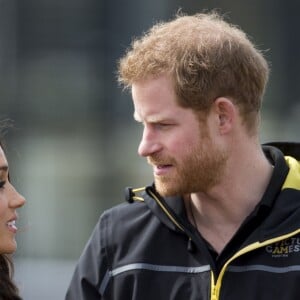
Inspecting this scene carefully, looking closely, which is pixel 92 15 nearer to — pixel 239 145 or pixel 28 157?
pixel 28 157

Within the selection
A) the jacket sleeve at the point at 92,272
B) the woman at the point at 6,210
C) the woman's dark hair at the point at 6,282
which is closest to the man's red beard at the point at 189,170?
the jacket sleeve at the point at 92,272

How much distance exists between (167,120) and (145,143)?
10 centimetres

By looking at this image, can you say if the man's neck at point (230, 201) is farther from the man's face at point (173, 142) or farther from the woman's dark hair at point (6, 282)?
the woman's dark hair at point (6, 282)

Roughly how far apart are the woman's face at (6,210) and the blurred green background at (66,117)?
8.76ft

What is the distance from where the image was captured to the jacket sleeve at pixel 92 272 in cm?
331

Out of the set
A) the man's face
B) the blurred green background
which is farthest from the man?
the blurred green background

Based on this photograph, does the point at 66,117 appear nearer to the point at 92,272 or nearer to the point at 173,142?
the point at 92,272

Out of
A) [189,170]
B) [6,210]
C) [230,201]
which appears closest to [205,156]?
[189,170]

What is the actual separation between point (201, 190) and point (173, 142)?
0.59 ft

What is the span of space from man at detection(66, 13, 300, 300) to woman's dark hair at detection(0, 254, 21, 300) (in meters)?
0.37

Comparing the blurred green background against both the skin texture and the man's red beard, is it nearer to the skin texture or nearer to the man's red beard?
the skin texture

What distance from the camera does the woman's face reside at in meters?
3.57

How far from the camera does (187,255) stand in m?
3.29

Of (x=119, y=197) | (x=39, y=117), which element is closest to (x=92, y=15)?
(x=39, y=117)
